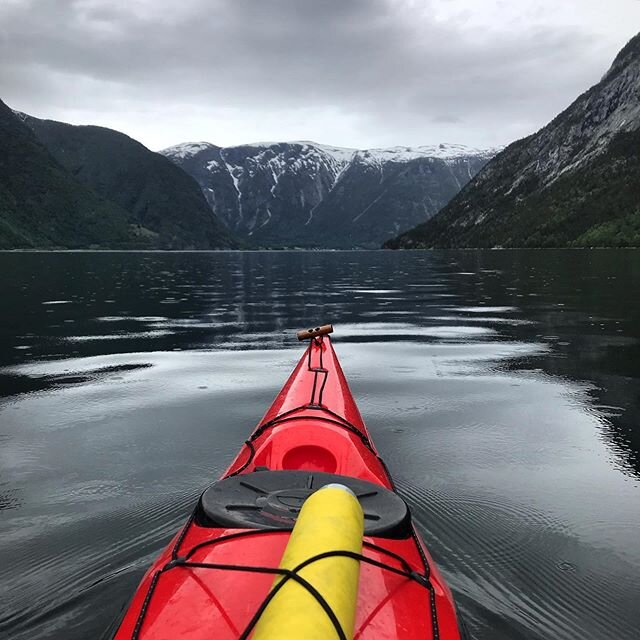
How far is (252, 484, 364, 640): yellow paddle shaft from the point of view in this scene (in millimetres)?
2402

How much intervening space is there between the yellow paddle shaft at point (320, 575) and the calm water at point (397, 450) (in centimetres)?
209

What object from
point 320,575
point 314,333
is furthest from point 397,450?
point 320,575

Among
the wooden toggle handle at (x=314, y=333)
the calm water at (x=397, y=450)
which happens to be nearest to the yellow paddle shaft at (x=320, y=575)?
the calm water at (x=397, y=450)

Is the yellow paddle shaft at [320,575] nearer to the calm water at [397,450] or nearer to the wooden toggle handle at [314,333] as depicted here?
the calm water at [397,450]

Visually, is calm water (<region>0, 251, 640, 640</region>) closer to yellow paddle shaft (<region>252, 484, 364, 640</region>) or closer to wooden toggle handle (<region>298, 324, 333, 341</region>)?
wooden toggle handle (<region>298, 324, 333, 341</region>)

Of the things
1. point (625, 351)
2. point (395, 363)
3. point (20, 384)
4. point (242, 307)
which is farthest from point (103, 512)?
point (242, 307)

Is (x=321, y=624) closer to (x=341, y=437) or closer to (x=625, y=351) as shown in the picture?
(x=341, y=437)

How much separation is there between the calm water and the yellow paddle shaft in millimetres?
2093

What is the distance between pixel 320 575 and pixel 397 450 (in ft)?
20.2

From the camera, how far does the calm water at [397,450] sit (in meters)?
5.05

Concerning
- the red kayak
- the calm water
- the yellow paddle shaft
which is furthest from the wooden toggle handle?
the yellow paddle shaft

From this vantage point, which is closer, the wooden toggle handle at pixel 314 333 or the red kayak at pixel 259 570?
the red kayak at pixel 259 570

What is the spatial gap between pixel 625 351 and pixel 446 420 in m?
7.91

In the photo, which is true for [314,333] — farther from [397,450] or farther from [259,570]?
[259,570]
